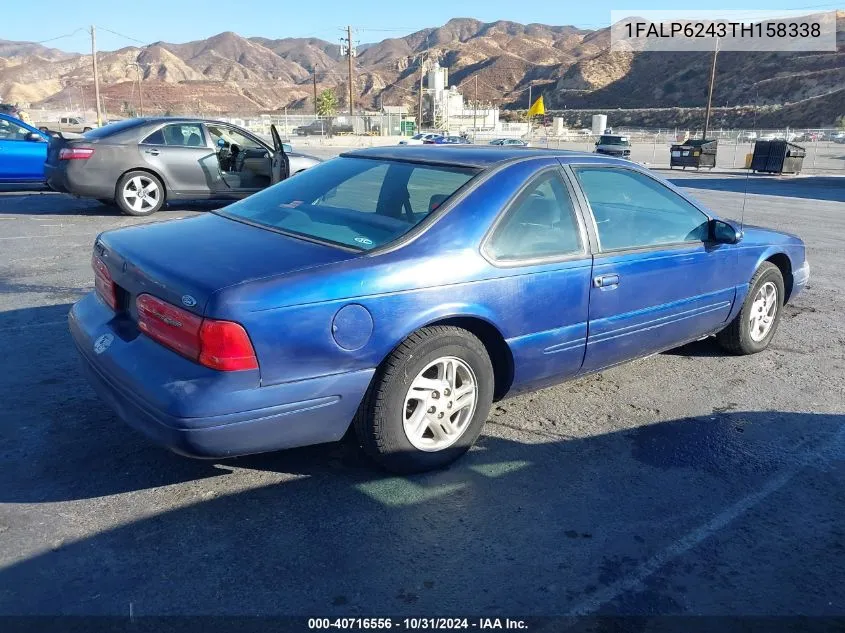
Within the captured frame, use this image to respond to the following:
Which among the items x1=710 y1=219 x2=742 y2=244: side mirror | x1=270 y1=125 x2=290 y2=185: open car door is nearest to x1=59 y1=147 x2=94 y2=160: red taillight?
x1=270 y1=125 x2=290 y2=185: open car door

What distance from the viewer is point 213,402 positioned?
2.72 metres

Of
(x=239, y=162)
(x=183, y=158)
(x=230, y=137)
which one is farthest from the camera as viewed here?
(x=230, y=137)

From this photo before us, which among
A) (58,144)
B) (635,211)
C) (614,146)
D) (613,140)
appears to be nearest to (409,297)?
(635,211)

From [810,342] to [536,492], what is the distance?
3444 mm

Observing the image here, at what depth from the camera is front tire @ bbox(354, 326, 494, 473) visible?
10.2 feet

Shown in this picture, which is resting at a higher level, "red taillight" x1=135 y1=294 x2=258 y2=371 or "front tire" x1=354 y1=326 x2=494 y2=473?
"red taillight" x1=135 y1=294 x2=258 y2=371

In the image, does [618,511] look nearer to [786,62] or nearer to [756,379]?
[756,379]

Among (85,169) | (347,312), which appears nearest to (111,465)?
(347,312)

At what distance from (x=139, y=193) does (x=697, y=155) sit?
2851 centimetres

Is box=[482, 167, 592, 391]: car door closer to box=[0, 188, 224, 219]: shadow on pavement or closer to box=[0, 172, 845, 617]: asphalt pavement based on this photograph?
Result: box=[0, 172, 845, 617]: asphalt pavement

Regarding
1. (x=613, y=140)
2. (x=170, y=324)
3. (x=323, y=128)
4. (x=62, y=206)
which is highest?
(x=323, y=128)

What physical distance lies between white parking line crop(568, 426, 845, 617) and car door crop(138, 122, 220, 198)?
A: 28.7 feet

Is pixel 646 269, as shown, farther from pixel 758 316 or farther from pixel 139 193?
pixel 139 193

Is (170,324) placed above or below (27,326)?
above
